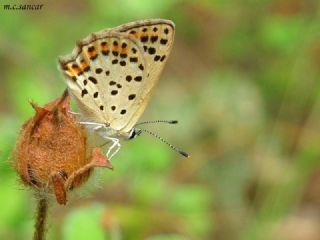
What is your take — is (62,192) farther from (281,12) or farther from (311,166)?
(281,12)

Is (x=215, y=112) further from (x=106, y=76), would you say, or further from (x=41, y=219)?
(x=41, y=219)

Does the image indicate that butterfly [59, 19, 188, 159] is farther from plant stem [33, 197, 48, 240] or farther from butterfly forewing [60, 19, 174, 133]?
plant stem [33, 197, 48, 240]

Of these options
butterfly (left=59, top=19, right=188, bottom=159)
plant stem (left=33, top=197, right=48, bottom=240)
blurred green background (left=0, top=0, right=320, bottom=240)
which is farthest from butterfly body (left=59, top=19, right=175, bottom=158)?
blurred green background (left=0, top=0, right=320, bottom=240)

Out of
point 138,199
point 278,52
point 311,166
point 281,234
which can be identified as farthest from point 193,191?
point 278,52

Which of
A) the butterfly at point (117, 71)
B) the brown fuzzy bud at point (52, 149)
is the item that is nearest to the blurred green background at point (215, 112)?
the butterfly at point (117, 71)

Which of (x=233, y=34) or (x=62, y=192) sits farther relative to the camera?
(x=233, y=34)

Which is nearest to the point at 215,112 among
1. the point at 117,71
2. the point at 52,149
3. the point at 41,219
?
the point at 117,71

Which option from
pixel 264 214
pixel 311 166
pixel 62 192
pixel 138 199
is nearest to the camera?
pixel 62 192
